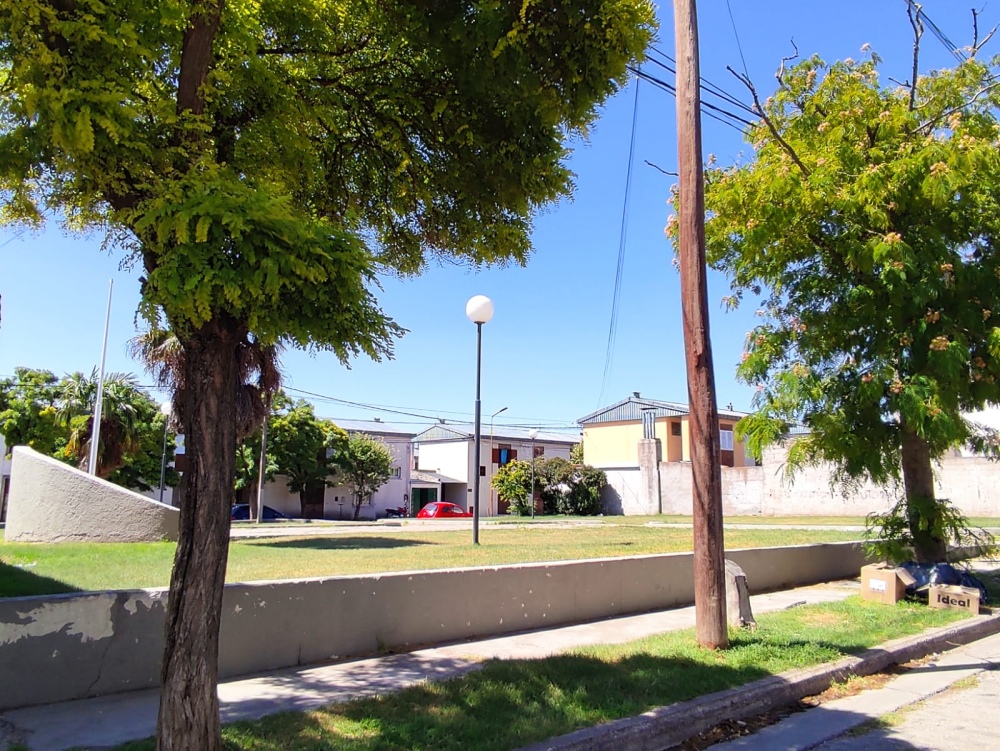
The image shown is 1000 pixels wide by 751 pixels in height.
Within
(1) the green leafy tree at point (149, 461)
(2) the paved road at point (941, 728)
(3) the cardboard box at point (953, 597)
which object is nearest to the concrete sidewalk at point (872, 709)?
(2) the paved road at point (941, 728)

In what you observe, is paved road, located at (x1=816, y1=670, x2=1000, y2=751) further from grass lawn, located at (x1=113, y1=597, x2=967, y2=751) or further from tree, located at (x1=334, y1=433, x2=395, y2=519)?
tree, located at (x1=334, y1=433, x2=395, y2=519)

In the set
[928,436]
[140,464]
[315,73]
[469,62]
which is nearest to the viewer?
[469,62]

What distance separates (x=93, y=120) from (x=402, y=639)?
610cm

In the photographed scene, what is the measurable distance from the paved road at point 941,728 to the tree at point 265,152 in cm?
476

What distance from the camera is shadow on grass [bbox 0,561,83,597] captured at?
761 centimetres

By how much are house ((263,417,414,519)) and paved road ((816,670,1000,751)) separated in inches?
1887

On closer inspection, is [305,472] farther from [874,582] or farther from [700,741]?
[700,741]

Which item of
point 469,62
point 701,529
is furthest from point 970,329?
point 469,62

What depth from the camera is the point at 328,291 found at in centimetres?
402

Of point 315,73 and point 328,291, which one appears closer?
point 328,291

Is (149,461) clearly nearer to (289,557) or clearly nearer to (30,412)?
(30,412)

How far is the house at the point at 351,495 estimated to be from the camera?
52000 millimetres

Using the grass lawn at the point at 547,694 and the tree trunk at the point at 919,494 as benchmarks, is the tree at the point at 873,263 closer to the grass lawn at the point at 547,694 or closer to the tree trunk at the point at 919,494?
the tree trunk at the point at 919,494

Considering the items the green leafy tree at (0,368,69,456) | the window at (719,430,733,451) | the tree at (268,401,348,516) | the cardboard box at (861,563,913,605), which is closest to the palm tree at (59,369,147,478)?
the green leafy tree at (0,368,69,456)
